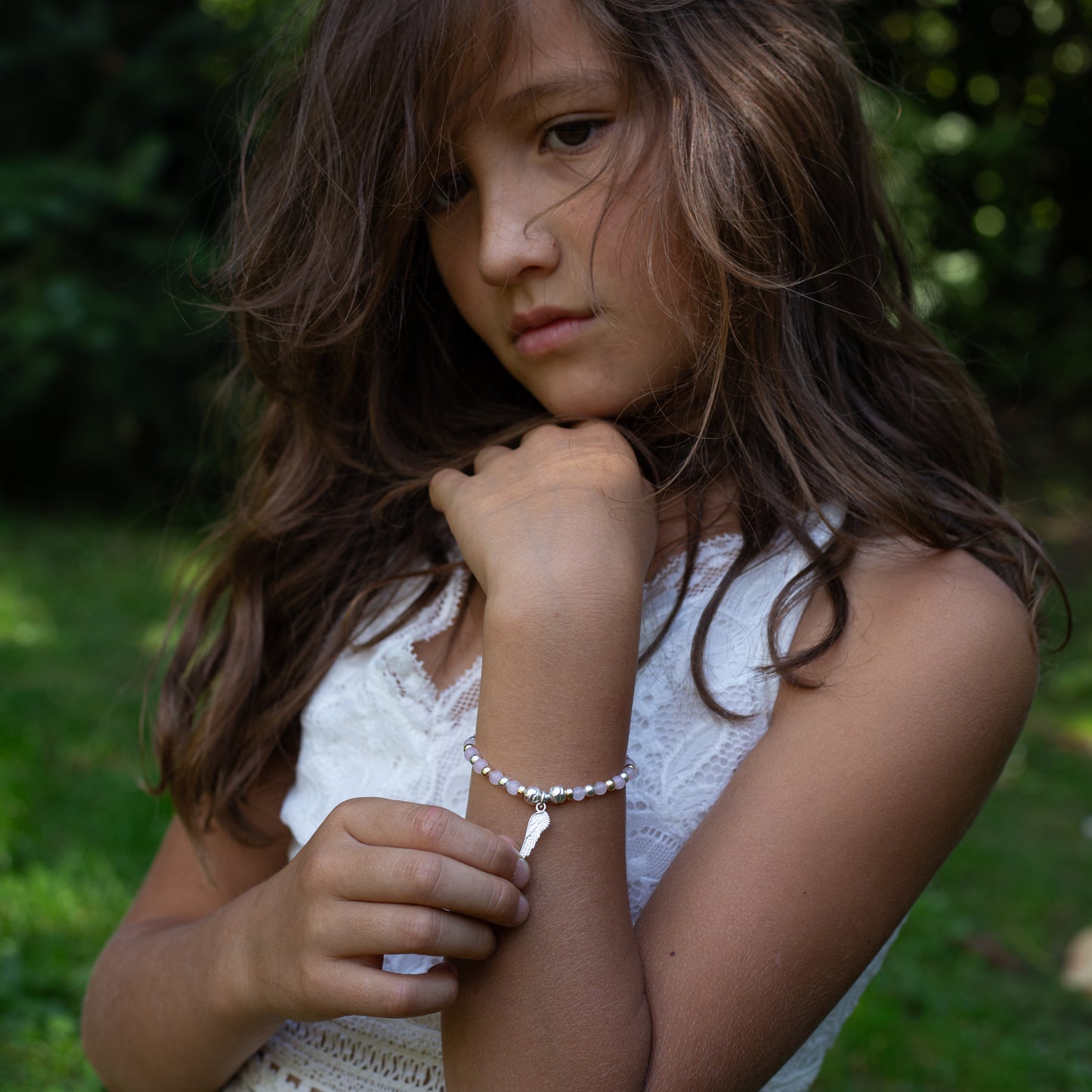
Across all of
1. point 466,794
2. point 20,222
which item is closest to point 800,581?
point 466,794

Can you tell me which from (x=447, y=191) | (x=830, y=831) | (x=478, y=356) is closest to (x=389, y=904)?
(x=830, y=831)

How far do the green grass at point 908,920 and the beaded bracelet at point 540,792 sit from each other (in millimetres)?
911

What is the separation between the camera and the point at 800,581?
4.69 feet

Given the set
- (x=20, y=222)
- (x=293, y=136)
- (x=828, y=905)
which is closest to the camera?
(x=828, y=905)

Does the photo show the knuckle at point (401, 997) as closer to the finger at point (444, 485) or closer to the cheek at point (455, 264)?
the finger at point (444, 485)

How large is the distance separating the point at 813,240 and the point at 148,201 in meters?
5.94

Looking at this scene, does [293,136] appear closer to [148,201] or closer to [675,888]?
[675,888]

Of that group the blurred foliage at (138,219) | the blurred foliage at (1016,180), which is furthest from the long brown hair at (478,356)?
the blurred foliage at (1016,180)

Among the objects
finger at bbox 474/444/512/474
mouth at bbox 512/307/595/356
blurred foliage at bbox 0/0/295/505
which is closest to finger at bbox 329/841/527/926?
finger at bbox 474/444/512/474

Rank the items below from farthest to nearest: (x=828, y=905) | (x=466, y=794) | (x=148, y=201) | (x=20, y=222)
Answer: (x=148, y=201)
(x=20, y=222)
(x=466, y=794)
(x=828, y=905)

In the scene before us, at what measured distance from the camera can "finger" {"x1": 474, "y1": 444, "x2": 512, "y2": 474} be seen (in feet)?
5.16

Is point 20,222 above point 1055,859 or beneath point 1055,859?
above

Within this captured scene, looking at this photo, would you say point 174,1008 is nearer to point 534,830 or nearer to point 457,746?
point 457,746

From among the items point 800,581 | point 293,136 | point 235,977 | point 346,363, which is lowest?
point 235,977
